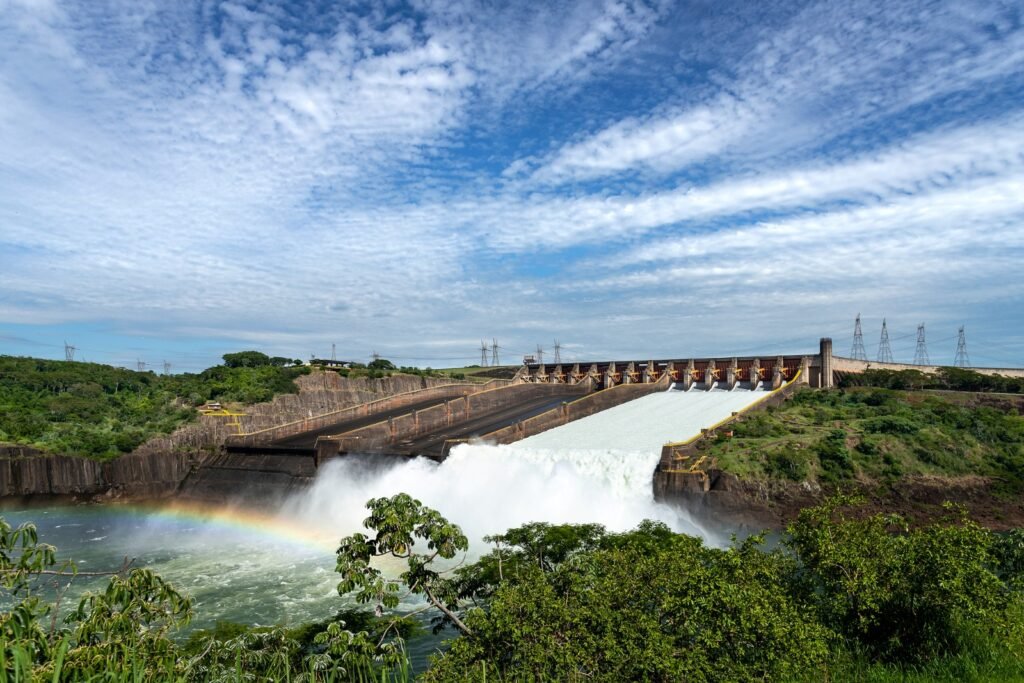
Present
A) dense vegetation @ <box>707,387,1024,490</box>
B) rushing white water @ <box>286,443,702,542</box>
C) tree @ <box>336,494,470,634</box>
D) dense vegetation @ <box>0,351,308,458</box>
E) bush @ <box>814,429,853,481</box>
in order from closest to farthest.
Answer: tree @ <box>336,494,470,634</box>
rushing white water @ <box>286,443,702,542</box>
bush @ <box>814,429,853,481</box>
dense vegetation @ <box>707,387,1024,490</box>
dense vegetation @ <box>0,351,308,458</box>

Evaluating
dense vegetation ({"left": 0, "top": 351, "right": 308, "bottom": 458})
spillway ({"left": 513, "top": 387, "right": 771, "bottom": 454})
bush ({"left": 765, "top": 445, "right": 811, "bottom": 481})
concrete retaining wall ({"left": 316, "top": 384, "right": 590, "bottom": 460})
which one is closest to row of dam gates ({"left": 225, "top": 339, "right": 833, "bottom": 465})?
concrete retaining wall ({"left": 316, "top": 384, "right": 590, "bottom": 460})

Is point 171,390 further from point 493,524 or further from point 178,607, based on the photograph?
point 178,607

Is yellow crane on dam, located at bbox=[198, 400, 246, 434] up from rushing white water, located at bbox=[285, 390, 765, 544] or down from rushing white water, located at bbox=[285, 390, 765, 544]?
up

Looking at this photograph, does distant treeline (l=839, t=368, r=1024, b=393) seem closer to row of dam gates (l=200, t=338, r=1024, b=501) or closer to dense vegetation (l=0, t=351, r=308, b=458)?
row of dam gates (l=200, t=338, r=1024, b=501)

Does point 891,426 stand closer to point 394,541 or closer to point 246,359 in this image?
point 394,541

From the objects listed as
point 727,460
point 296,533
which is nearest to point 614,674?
point 727,460

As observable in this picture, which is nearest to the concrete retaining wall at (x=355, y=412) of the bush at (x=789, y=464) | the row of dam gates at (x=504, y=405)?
the row of dam gates at (x=504, y=405)
